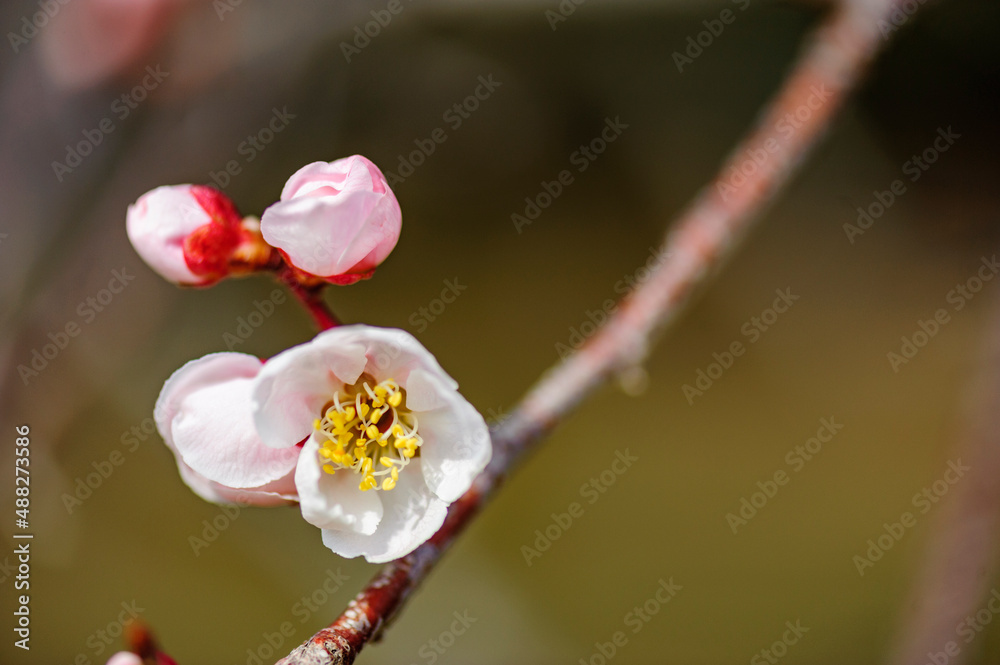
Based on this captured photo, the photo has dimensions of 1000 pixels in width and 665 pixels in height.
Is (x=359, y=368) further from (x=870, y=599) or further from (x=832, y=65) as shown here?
(x=870, y=599)

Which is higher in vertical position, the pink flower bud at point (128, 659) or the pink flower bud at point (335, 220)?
the pink flower bud at point (335, 220)

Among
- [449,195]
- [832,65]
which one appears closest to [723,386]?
[449,195]

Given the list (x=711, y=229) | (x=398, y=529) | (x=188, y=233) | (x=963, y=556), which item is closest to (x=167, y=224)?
(x=188, y=233)

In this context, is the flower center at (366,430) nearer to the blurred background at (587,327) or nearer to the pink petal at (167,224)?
the pink petal at (167,224)

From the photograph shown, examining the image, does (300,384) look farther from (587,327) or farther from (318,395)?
(587,327)

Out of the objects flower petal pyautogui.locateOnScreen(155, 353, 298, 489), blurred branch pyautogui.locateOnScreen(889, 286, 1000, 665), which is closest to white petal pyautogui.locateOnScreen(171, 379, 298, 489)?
flower petal pyautogui.locateOnScreen(155, 353, 298, 489)

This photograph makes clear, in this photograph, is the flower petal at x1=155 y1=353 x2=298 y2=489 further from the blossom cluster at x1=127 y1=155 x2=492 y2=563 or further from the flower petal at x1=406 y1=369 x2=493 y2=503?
the flower petal at x1=406 y1=369 x2=493 y2=503

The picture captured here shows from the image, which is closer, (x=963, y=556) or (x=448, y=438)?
(x=448, y=438)

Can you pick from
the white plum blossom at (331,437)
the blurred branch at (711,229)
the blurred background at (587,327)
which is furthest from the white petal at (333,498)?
the blurred background at (587,327)
